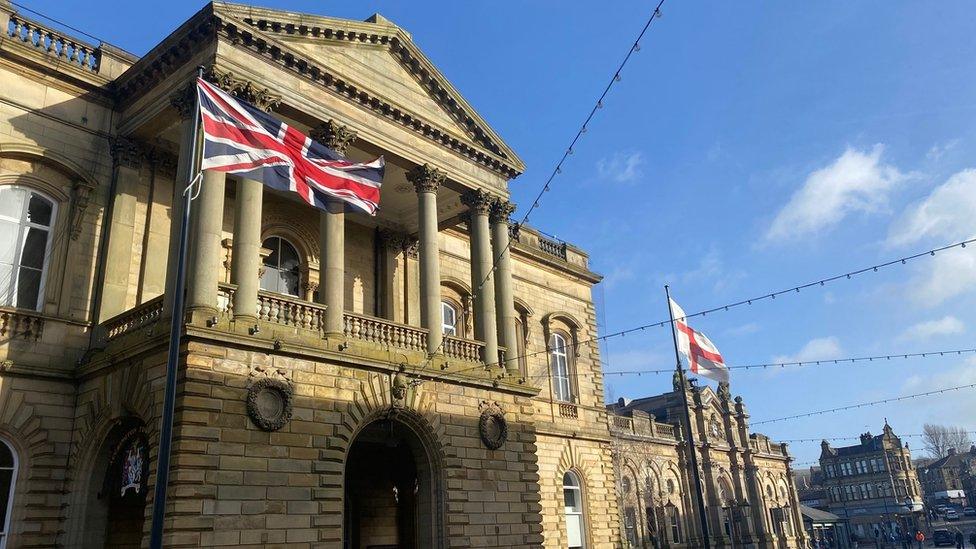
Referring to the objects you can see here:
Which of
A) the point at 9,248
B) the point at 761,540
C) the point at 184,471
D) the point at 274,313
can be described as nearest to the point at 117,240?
the point at 9,248

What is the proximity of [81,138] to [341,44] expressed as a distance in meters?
6.82

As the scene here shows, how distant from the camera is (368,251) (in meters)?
23.5

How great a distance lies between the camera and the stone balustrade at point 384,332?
56.9ft

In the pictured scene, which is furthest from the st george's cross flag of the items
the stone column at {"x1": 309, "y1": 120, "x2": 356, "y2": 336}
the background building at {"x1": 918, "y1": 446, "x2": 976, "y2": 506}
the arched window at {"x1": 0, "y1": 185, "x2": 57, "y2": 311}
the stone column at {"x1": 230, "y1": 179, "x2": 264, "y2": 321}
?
the background building at {"x1": 918, "y1": 446, "x2": 976, "y2": 506}

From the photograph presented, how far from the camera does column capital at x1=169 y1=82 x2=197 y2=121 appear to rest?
16047 millimetres

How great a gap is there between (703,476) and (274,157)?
54327 millimetres

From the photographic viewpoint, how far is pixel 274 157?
46.7 ft

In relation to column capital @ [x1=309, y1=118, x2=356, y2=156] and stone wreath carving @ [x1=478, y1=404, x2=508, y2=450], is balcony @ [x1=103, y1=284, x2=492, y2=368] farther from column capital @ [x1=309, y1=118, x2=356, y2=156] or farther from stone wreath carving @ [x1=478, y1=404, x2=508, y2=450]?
column capital @ [x1=309, y1=118, x2=356, y2=156]

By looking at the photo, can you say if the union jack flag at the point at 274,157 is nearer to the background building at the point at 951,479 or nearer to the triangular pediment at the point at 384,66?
the triangular pediment at the point at 384,66

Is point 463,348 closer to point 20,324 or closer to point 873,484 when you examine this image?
point 20,324

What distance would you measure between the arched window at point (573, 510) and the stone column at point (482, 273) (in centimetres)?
975

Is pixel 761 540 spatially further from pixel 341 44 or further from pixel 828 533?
pixel 341 44

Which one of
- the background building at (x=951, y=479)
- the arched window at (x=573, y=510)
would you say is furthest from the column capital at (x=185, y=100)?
the background building at (x=951, y=479)

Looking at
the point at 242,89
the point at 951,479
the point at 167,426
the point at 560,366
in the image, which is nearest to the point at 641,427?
the point at 560,366
